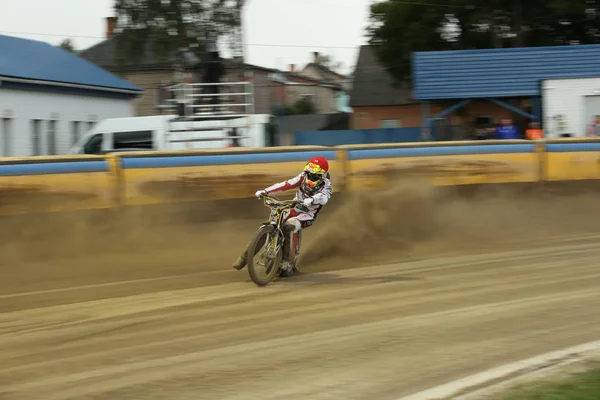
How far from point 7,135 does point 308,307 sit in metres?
21.6

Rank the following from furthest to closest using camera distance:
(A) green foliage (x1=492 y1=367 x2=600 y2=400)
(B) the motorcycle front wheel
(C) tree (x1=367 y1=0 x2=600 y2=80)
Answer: (C) tree (x1=367 y1=0 x2=600 y2=80)
(B) the motorcycle front wheel
(A) green foliage (x1=492 y1=367 x2=600 y2=400)

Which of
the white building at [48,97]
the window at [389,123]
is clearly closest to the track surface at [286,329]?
the white building at [48,97]

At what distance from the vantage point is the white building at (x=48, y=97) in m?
28.3

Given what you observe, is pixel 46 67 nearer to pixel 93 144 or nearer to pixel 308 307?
pixel 93 144

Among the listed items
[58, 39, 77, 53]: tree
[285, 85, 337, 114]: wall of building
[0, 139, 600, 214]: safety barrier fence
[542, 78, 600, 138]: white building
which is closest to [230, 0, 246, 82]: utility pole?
[542, 78, 600, 138]: white building

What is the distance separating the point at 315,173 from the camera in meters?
11.1

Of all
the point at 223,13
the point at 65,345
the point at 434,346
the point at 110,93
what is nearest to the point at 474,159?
the point at 434,346

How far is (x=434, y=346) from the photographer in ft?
24.2

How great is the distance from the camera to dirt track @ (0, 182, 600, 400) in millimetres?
6523

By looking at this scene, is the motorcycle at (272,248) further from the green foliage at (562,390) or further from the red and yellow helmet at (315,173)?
the green foliage at (562,390)

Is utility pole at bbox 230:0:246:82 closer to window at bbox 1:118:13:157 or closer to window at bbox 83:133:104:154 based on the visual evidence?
window at bbox 1:118:13:157

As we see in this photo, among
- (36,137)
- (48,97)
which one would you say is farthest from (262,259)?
(48,97)

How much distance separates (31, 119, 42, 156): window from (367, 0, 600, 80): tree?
20.8 metres

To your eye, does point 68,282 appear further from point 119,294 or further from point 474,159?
point 474,159
